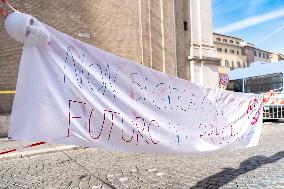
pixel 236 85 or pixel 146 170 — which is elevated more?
pixel 236 85

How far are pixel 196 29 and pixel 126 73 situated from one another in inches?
732

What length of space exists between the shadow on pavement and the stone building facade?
33.4ft

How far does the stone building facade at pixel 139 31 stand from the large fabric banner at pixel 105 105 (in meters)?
10.5

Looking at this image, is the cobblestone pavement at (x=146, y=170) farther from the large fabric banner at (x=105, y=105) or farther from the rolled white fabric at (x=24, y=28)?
the rolled white fabric at (x=24, y=28)

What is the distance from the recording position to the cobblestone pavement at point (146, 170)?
19.5 ft

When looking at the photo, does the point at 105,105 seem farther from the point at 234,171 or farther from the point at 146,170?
the point at 234,171

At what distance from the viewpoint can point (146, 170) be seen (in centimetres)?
697

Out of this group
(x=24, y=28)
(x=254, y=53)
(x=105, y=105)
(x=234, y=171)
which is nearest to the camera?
(x=24, y=28)

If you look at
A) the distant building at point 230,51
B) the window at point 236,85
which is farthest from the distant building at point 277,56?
the window at point 236,85

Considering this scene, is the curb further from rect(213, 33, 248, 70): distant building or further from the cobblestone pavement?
rect(213, 33, 248, 70): distant building

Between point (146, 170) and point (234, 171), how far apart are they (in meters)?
1.77

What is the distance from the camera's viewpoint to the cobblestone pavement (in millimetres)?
5953

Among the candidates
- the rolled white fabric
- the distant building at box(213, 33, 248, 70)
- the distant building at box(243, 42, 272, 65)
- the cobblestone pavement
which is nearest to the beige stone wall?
the cobblestone pavement

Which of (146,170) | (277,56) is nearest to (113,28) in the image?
(146,170)
